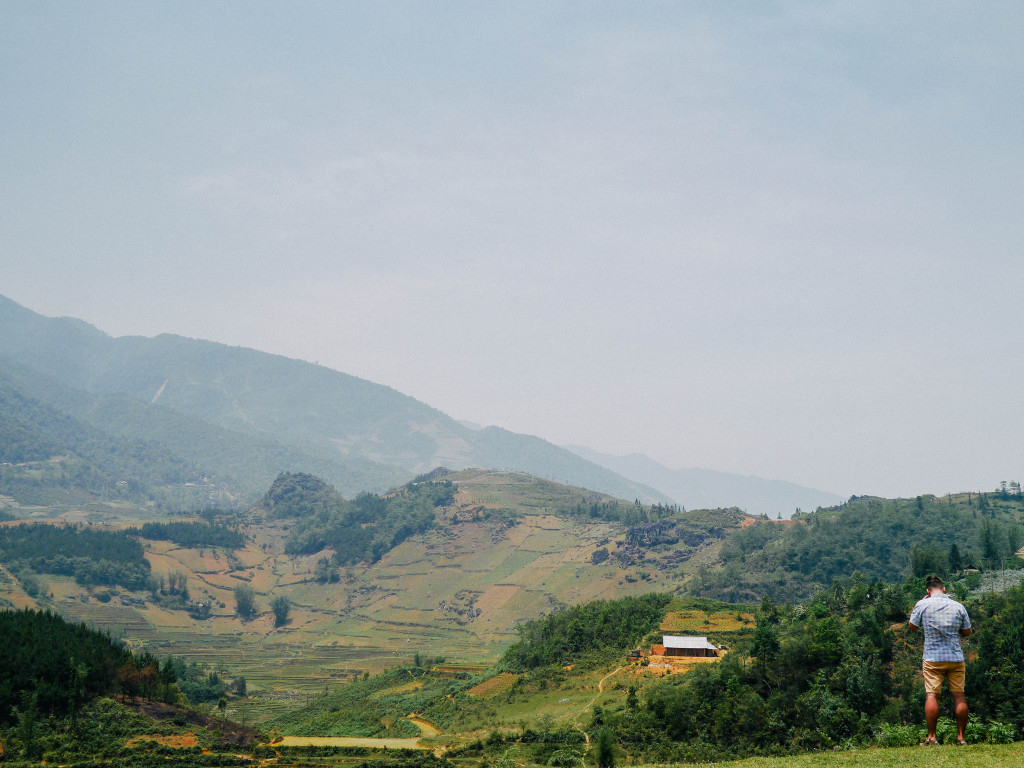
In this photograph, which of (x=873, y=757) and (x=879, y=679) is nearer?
(x=873, y=757)

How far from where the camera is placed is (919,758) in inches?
754

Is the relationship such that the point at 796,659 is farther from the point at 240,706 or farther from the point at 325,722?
the point at 240,706

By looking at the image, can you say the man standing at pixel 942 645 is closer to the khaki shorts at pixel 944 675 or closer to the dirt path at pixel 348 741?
the khaki shorts at pixel 944 675

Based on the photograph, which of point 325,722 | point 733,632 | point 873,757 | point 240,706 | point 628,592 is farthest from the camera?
point 628,592

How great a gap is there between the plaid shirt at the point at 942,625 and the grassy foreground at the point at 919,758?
8.38 ft

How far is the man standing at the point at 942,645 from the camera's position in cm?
1747

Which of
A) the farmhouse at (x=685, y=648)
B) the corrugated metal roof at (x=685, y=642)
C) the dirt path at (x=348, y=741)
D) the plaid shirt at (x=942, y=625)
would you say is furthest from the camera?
the corrugated metal roof at (x=685, y=642)

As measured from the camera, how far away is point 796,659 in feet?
185

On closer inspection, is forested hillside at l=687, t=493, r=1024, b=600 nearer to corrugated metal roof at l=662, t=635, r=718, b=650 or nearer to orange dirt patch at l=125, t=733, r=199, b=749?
corrugated metal roof at l=662, t=635, r=718, b=650

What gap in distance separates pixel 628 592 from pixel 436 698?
104 metres

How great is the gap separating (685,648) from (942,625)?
67092mm

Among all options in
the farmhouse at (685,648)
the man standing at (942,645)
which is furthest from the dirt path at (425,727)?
the man standing at (942,645)

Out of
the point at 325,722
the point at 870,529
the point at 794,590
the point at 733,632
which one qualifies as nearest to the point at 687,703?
the point at 733,632

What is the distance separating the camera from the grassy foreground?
713 inches
